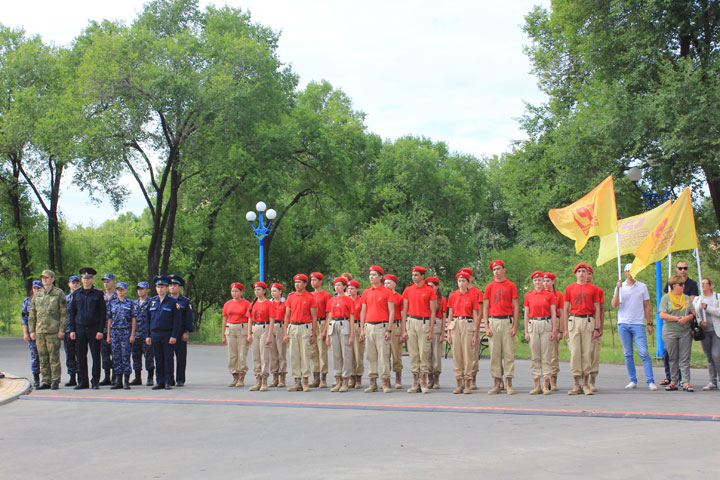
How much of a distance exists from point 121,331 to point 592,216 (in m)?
9.25

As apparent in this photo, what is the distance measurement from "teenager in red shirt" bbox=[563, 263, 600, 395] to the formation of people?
0.06ft

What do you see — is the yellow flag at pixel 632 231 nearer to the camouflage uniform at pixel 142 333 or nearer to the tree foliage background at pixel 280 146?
the tree foliage background at pixel 280 146

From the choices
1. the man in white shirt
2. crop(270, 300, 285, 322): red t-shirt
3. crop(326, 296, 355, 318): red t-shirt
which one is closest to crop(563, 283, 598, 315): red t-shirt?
the man in white shirt

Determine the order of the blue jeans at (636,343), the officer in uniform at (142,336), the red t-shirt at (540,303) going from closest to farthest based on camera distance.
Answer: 1. the red t-shirt at (540,303)
2. the blue jeans at (636,343)
3. the officer in uniform at (142,336)

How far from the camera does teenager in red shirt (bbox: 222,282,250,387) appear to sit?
1379cm

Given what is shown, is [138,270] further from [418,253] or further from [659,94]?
[659,94]

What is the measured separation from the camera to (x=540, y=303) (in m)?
11.8

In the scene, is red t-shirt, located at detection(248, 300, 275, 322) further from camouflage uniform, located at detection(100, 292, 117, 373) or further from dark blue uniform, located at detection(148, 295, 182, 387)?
camouflage uniform, located at detection(100, 292, 117, 373)

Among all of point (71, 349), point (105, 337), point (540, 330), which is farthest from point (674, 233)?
point (71, 349)

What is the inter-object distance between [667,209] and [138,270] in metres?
36.0

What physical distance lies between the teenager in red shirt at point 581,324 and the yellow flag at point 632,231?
2208mm

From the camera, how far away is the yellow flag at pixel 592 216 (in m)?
14.0

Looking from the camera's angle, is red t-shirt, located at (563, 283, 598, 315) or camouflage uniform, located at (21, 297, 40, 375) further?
camouflage uniform, located at (21, 297, 40, 375)

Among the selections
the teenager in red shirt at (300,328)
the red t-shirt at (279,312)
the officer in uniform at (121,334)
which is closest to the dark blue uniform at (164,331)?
the officer in uniform at (121,334)
